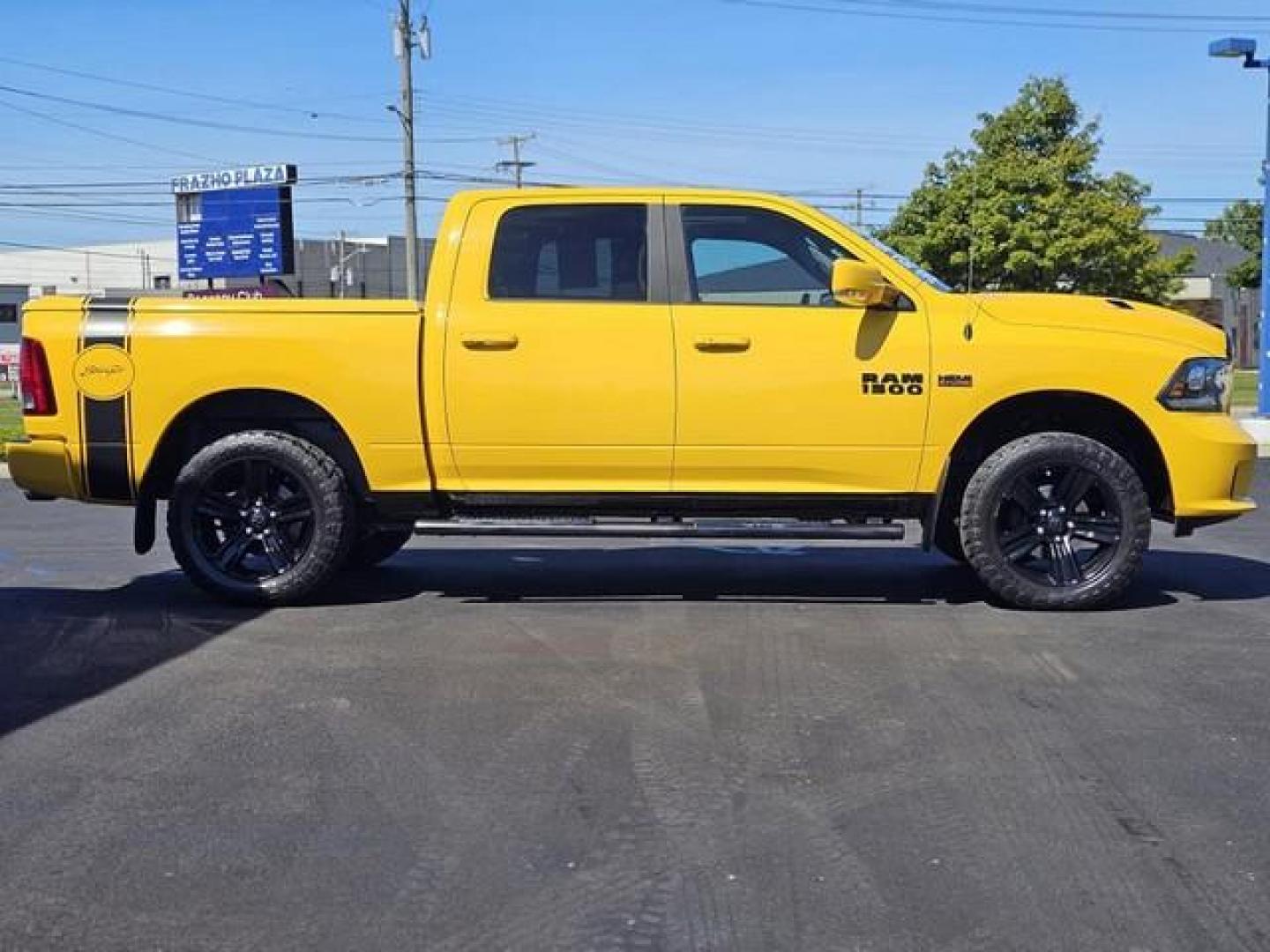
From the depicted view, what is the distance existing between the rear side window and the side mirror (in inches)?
39.2

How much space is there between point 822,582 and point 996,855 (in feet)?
13.2

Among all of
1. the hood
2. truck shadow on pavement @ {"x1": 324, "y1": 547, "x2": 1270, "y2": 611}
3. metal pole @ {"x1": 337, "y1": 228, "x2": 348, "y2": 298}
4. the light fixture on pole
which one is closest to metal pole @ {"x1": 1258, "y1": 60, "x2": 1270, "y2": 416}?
the light fixture on pole

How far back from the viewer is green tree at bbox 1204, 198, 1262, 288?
45.2 metres

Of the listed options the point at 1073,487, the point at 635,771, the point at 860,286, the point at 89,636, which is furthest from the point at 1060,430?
the point at 89,636

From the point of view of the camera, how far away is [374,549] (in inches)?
322

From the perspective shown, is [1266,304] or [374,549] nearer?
[374,549]

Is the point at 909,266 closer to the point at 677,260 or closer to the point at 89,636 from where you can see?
the point at 677,260

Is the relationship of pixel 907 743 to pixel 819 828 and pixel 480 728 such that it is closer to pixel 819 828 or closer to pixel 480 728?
pixel 819 828

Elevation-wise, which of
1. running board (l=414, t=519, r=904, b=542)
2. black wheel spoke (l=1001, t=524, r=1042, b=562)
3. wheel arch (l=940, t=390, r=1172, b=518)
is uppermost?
wheel arch (l=940, t=390, r=1172, b=518)

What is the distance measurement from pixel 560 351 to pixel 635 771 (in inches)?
107

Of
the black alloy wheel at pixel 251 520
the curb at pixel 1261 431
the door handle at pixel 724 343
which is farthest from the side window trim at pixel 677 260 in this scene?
the curb at pixel 1261 431

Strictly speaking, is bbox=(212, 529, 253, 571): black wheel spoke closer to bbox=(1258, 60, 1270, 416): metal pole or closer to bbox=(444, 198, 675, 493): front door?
bbox=(444, 198, 675, 493): front door

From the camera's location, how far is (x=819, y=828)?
12.9 feet

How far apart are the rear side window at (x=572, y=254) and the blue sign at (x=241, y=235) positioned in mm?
32486
